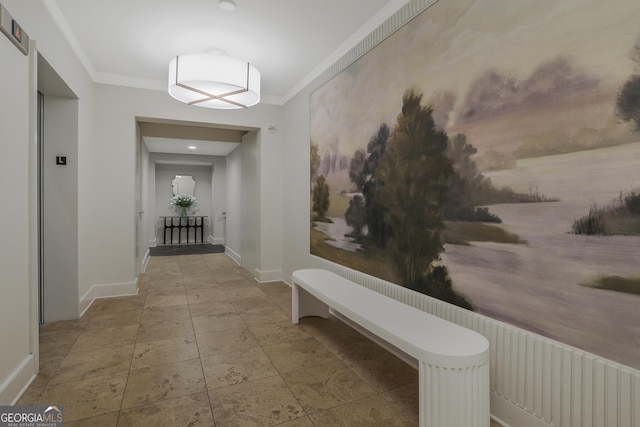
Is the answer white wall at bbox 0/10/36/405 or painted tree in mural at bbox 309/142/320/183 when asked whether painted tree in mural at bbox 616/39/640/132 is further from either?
white wall at bbox 0/10/36/405

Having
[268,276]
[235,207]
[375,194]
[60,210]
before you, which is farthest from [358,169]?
[235,207]

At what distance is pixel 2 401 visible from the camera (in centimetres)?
179

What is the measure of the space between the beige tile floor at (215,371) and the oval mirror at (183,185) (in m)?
6.58

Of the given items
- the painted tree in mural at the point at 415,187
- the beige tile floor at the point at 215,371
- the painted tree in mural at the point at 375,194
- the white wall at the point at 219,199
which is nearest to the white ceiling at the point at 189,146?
the white wall at the point at 219,199

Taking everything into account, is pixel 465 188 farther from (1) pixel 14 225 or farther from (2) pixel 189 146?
(2) pixel 189 146

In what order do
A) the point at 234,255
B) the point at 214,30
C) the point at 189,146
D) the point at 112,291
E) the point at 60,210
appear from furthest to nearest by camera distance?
the point at 189,146, the point at 234,255, the point at 112,291, the point at 60,210, the point at 214,30

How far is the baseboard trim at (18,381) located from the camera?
1.82m

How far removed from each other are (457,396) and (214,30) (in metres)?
3.43

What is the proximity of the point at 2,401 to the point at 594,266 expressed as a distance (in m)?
3.11

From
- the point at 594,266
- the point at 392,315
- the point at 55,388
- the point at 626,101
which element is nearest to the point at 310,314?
the point at 392,315

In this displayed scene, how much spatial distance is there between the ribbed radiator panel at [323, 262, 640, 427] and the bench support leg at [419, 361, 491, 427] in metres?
0.30

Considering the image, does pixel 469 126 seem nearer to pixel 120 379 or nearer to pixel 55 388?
pixel 120 379

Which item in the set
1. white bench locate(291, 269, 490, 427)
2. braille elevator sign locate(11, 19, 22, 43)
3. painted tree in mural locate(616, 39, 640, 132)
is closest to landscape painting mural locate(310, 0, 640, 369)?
painted tree in mural locate(616, 39, 640, 132)

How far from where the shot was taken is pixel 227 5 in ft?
8.61
